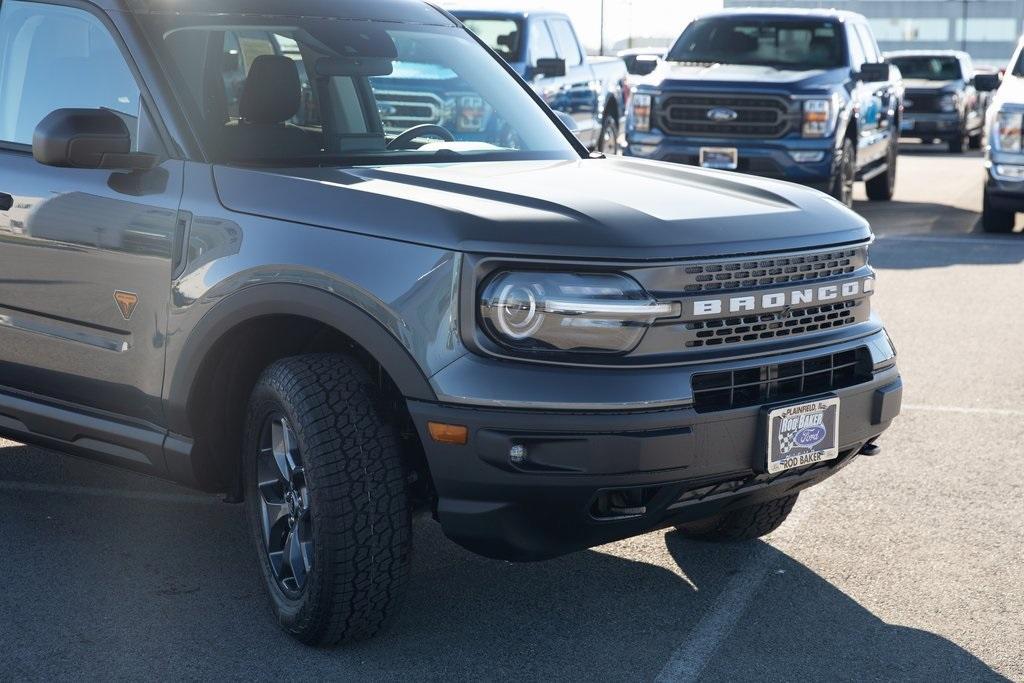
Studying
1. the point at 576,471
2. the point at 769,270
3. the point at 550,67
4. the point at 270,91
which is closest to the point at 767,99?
the point at 550,67

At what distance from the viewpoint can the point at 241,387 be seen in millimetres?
4305

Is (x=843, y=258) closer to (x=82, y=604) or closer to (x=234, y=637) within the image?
(x=234, y=637)

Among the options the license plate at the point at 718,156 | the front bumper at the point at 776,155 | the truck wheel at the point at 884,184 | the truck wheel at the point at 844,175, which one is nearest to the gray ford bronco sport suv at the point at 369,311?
the license plate at the point at 718,156

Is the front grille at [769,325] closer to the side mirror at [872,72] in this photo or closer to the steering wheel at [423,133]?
the steering wheel at [423,133]

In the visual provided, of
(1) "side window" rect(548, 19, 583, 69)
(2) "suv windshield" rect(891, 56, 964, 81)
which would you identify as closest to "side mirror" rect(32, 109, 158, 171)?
(1) "side window" rect(548, 19, 583, 69)

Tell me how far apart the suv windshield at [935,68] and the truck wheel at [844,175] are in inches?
503

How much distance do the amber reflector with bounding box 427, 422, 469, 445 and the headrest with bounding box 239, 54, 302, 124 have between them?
1.39 metres

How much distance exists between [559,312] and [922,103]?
2331 centimetres

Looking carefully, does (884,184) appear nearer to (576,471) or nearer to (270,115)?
(270,115)

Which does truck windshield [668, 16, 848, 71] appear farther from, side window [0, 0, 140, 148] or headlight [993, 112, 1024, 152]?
side window [0, 0, 140, 148]

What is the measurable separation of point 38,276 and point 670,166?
2.08 metres

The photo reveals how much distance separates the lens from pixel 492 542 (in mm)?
3713

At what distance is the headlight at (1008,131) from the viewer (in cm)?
1260

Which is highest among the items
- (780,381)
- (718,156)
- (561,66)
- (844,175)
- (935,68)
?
(561,66)
